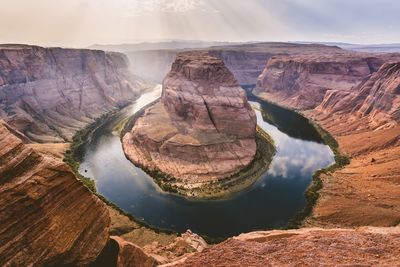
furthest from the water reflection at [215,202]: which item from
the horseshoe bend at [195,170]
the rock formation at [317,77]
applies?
the rock formation at [317,77]

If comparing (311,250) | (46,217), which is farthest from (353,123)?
(46,217)

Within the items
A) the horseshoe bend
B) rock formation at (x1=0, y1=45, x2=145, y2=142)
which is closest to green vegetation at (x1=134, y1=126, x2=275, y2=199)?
the horseshoe bend

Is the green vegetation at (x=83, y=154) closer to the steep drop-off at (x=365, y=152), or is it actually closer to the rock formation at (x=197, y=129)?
the rock formation at (x=197, y=129)

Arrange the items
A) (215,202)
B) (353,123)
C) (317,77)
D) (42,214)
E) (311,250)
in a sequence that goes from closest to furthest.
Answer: (311,250)
(42,214)
(215,202)
(353,123)
(317,77)

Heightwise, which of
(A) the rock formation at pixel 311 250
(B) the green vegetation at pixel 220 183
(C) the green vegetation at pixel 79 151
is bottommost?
(C) the green vegetation at pixel 79 151

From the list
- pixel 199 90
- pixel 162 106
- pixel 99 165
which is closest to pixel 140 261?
pixel 99 165

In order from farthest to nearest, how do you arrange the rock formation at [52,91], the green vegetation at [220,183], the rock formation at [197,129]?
the rock formation at [52,91] → the rock formation at [197,129] → the green vegetation at [220,183]

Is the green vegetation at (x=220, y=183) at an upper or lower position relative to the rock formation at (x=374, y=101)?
lower

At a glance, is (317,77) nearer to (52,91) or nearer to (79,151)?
(79,151)
